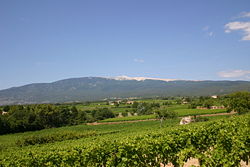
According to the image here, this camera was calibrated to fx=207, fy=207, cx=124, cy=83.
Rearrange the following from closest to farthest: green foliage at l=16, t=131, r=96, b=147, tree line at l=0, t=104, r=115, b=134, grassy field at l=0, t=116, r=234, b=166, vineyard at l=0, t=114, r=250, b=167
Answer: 1. vineyard at l=0, t=114, r=250, b=167
2. grassy field at l=0, t=116, r=234, b=166
3. green foliage at l=16, t=131, r=96, b=147
4. tree line at l=0, t=104, r=115, b=134

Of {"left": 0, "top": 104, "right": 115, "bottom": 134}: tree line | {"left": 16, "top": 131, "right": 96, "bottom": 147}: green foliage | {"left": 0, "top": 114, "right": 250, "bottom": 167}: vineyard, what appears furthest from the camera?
{"left": 0, "top": 104, "right": 115, "bottom": 134}: tree line

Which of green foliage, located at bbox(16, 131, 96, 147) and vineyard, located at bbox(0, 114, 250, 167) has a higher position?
vineyard, located at bbox(0, 114, 250, 167)

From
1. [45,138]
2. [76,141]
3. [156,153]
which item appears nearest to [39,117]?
[45,138]

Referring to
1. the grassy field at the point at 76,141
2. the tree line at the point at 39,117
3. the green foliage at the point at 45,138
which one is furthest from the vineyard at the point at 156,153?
the tree line at the point at 39,117

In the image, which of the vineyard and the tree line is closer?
the vineyard

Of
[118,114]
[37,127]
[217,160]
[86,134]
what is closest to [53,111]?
[37,127]

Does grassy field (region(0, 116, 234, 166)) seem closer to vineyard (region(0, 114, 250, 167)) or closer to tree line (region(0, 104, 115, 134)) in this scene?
vineyard (region(0, 114, 250, 167))

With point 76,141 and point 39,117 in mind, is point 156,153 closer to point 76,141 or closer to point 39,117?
point 76,141

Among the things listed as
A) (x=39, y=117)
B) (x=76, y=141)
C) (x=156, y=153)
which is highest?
(x=156, y=153)

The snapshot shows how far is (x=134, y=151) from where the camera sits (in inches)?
422

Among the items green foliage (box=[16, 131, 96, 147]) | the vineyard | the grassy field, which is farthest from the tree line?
the vineyard

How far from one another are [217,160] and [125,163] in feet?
13.8

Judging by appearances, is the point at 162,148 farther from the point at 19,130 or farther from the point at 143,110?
the point at 143,110

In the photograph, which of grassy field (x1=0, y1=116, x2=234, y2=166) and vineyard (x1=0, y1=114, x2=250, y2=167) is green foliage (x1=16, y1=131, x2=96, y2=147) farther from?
vineyard (x1=0, y1=114, x2=250, y2=167)
